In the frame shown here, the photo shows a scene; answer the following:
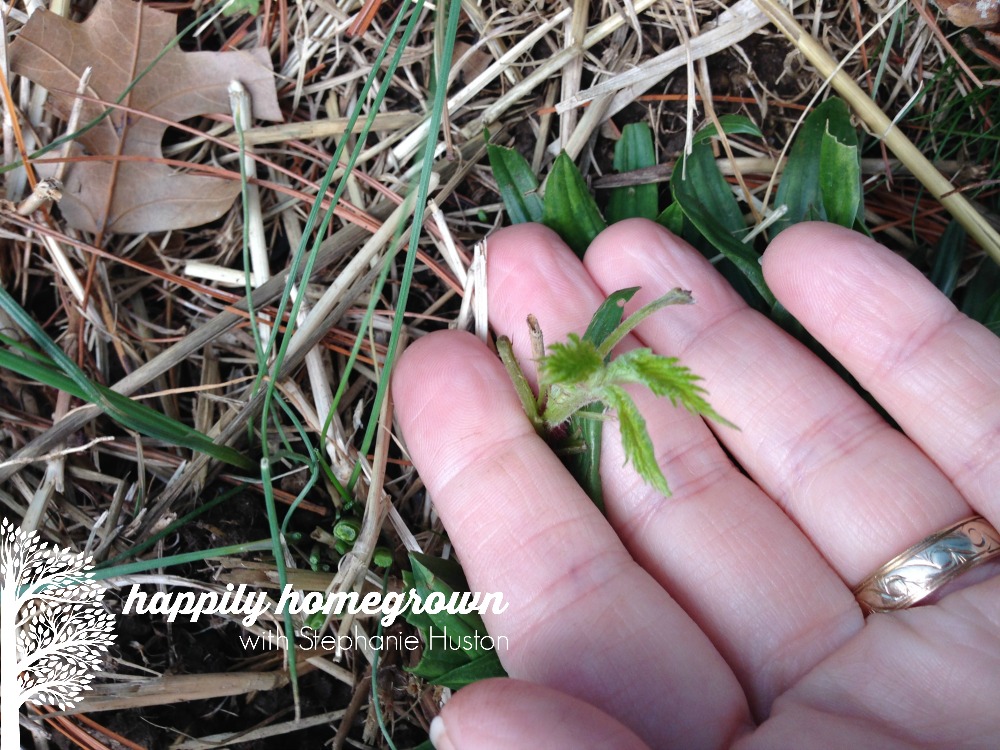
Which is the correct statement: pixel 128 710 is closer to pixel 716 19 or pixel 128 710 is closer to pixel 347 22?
pixel 347 22

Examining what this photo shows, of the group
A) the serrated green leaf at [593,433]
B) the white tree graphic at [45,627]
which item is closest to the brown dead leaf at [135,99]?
the white tree graphic at [45,627]

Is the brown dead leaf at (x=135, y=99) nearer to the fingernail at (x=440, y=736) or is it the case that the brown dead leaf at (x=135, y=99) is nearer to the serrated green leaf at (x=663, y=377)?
the serrated green leaf at (x=663, y=377)

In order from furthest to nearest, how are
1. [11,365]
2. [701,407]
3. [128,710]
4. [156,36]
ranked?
[156,36], [128,710], [11,365], [701,407]

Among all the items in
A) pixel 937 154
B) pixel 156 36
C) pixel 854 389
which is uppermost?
pixel 156 36

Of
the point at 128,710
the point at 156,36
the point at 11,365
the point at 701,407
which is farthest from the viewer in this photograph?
the point at 156,36

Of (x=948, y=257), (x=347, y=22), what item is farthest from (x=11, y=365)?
(x=948, y=257)

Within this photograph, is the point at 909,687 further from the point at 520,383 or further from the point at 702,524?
the point at 520,383

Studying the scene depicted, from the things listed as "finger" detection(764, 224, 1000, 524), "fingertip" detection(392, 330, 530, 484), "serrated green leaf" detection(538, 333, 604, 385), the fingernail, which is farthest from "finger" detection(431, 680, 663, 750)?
"finger" detection(764, 224, 1000, 524)
